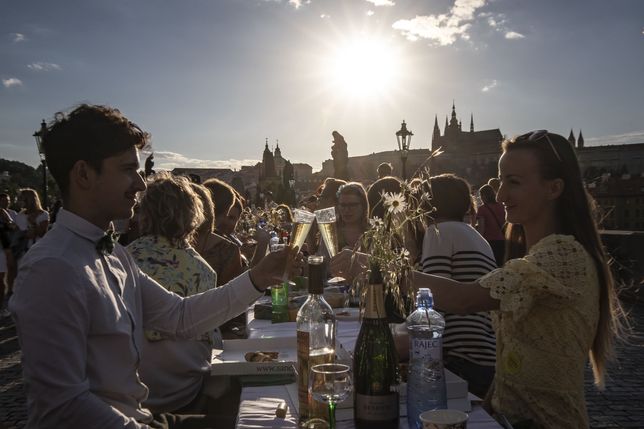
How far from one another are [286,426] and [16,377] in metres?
4.84

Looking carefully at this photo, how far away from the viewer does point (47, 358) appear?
157 centimetres

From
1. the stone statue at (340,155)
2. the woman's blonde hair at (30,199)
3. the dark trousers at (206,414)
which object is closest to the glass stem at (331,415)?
the dark trousers at (206,414)

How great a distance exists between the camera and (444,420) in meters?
1.36

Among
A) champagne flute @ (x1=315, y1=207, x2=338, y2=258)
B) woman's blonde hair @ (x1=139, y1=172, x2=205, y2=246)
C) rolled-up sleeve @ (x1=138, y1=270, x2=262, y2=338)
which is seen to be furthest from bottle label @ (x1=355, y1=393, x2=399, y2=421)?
woman's blonde hair @ (x1=139, y1=172, x2=205, y2=246)

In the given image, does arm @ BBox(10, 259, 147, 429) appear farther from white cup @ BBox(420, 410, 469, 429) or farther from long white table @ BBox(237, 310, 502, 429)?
white cup @ BBox(420, 410, 469, 429)

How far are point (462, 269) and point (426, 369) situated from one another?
1463 mm

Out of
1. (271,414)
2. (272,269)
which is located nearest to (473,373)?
(272,269)

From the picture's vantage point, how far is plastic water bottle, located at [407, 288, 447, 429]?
1.58 metres

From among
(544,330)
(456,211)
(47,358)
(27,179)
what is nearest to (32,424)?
(47,358)

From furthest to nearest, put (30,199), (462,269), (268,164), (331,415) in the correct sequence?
1. (268,164)
2. (30,199)
3. (462,269)
4. (331,415)

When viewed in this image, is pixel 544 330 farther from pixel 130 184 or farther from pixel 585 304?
pixel 130 184

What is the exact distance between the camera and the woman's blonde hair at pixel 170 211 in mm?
2980

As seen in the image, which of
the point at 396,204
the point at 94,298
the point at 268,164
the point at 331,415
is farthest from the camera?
the point at 268,164

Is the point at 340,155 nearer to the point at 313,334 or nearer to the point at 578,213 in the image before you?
the point at 578,213
